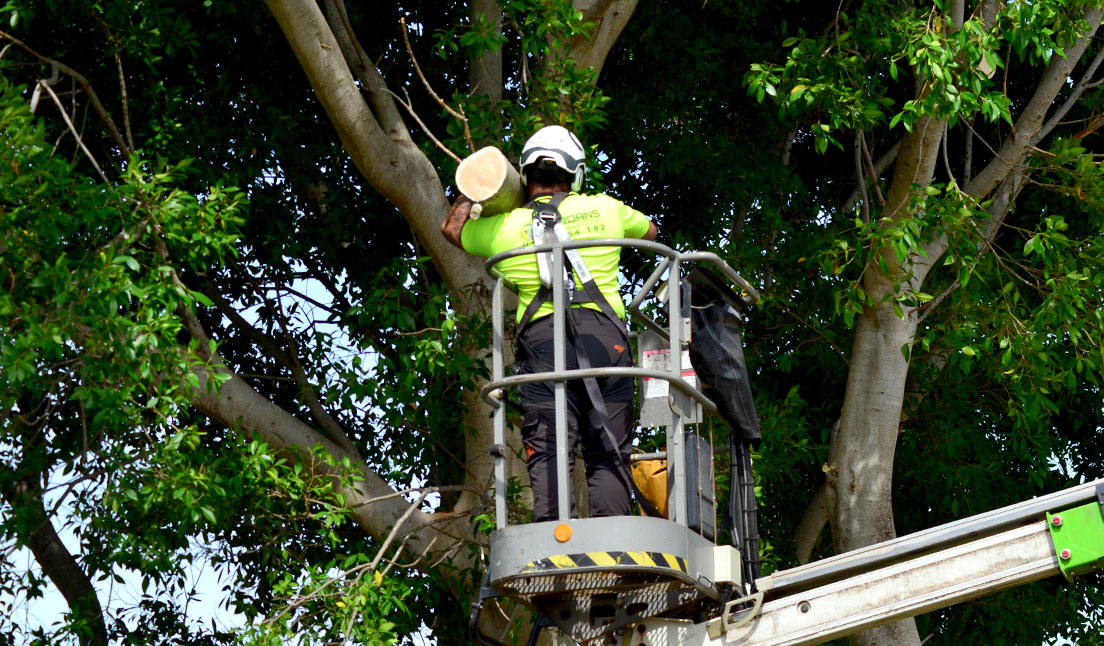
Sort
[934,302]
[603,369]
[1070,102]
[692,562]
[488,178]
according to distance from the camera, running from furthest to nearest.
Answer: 1. [1070,102]
2. [934,302]
3. [488,178]
4. [692,562]
5. [603,369]

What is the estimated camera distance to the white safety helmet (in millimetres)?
6754

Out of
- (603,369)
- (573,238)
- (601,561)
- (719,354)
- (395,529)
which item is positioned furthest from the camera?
(395,529)

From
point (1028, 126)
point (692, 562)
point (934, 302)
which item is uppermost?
point (1028, 126)

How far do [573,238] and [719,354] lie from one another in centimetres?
85

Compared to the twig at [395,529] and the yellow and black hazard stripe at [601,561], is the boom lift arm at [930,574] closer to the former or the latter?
the yellow and black hazard stripe at [601,561]

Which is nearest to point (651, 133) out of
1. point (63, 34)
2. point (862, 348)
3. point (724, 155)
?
point (724, 155)

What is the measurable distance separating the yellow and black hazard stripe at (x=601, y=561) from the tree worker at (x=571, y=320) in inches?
11.3

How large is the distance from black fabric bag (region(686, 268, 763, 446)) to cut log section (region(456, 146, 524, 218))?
0.91 metres

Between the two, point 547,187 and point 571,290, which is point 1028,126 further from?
A: point 571,290

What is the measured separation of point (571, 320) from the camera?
6496 millimetres

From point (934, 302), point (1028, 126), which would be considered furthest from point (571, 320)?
point (1028, 126)

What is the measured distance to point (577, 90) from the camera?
32.8 feet

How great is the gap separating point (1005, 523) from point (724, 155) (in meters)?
6.60

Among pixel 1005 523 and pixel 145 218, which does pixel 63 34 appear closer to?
pixel 145 218
